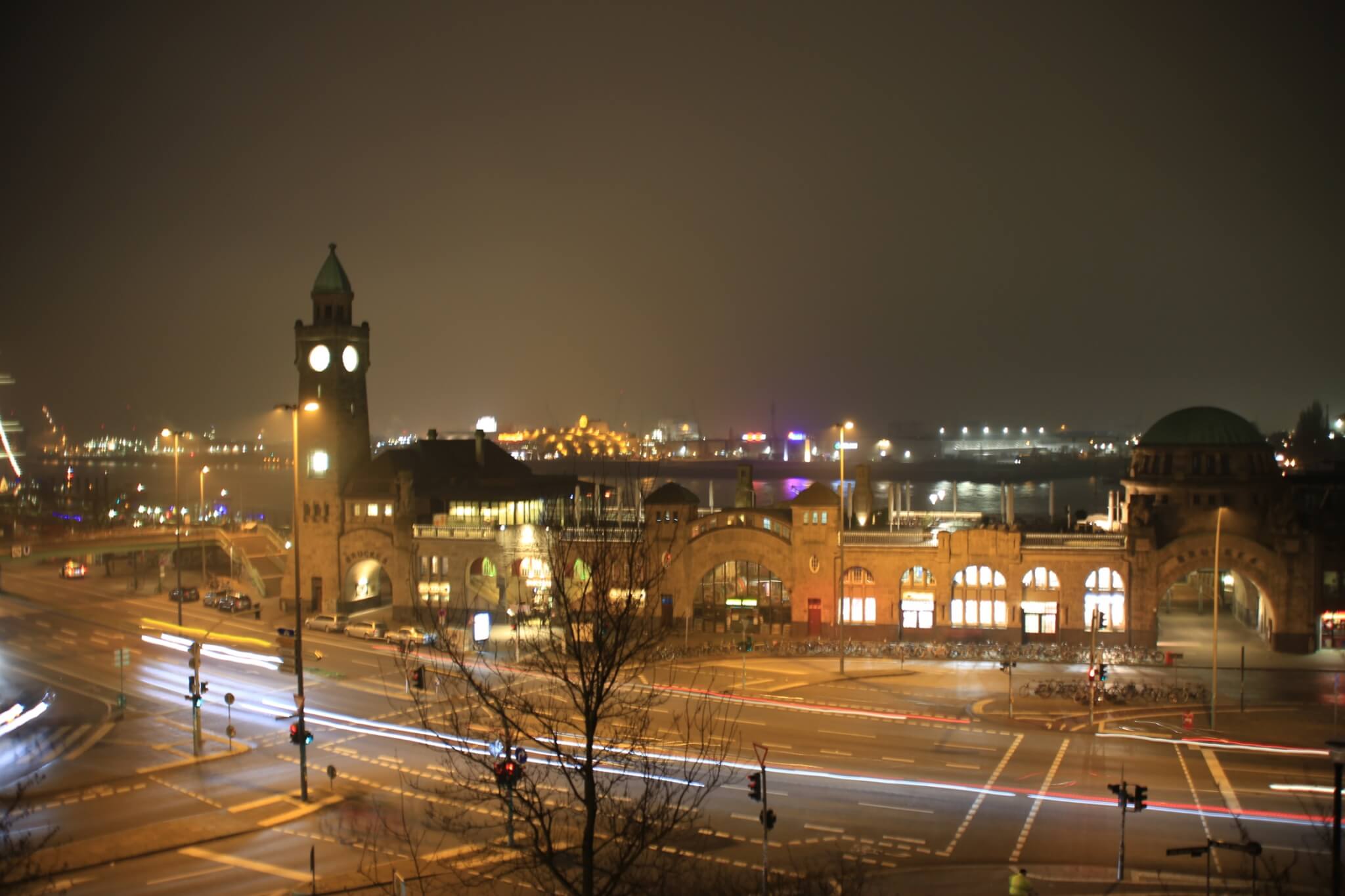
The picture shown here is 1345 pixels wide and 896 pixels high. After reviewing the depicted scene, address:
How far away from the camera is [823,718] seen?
44469mm

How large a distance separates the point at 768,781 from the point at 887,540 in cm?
2688

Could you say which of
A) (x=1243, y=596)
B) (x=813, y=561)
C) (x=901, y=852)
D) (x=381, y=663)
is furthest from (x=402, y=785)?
(x=1243, y=596)

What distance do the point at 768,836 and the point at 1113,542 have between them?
112ft

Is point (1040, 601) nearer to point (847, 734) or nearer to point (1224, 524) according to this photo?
point (1224, 524)

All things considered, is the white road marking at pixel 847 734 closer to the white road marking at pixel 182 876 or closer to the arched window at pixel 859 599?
the arched window at pixel 859 599

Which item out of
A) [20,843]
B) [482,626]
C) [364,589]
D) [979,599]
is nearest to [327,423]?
[364,589]

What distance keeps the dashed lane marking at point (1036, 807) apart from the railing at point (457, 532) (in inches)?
1500

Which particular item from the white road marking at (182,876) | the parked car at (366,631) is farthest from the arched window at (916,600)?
the white road marking at (182,876)

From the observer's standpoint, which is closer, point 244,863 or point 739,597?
point 244,863

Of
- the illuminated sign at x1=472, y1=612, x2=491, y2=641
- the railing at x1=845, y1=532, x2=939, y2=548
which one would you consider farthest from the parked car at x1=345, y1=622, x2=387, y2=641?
the railing at x1=845, y1=532, x2=939, y2=548

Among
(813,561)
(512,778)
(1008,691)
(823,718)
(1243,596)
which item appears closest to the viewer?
(512,778)

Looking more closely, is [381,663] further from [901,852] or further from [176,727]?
[901,852]

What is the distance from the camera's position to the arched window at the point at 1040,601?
189 ft

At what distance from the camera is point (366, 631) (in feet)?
209
